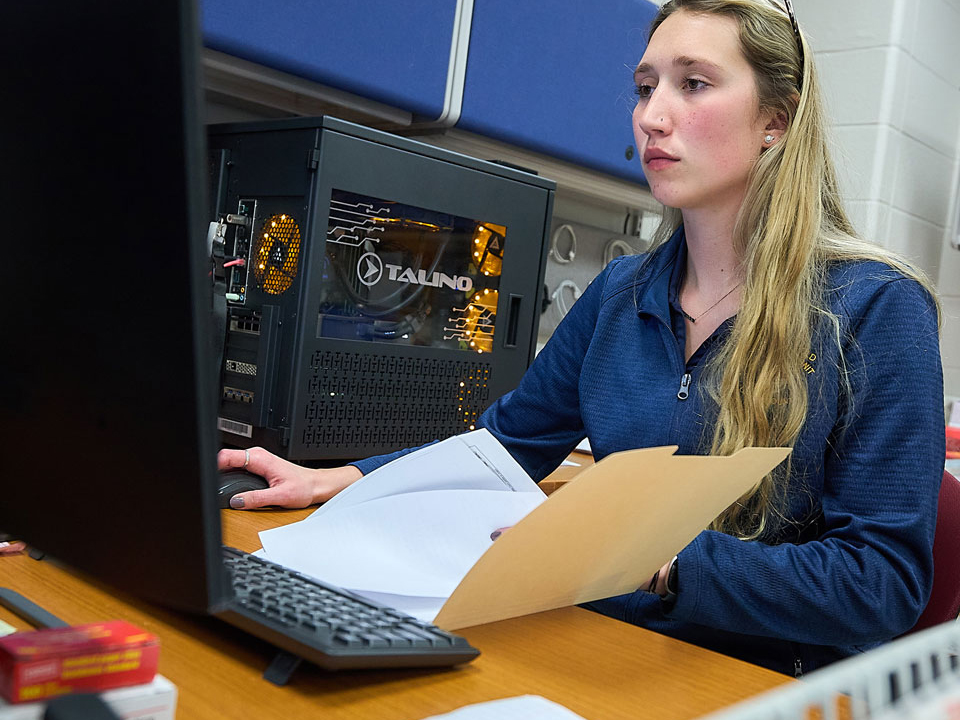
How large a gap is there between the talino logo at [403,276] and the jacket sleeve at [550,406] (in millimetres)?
261

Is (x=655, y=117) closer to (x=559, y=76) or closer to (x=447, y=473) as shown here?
(x=447, y=473)

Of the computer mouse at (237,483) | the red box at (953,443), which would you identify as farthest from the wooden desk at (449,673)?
the red box at (953,443)

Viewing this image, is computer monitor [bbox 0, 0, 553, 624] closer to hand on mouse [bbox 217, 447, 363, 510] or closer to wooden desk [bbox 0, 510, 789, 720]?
wooden desk [bbox 0, 510, 789, 720]

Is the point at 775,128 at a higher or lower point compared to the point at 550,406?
higher

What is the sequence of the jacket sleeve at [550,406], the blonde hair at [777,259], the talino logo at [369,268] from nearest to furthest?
the blonde hair at [777,259] → the jacket sleeve at [550,406] → the talino logo at [369,268]

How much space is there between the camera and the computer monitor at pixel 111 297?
Result: 32 centimetres

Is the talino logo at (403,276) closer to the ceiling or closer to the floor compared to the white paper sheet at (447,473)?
closer to the ceiling

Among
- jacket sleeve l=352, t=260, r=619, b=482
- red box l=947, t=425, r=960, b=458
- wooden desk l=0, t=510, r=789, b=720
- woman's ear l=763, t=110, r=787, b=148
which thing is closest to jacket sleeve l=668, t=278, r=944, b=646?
wooden desk l=0, t=510, r=789, b=720

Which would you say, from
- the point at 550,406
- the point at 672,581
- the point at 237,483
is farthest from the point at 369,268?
the point at 672,581

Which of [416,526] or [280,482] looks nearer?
[416,526]

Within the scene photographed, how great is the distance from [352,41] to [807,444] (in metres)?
0.88

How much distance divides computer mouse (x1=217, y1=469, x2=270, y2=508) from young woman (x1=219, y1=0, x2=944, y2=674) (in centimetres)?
2

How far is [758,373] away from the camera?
0.95 m

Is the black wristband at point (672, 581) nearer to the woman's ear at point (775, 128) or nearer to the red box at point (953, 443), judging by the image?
the woman's ear at point (775, 128)
